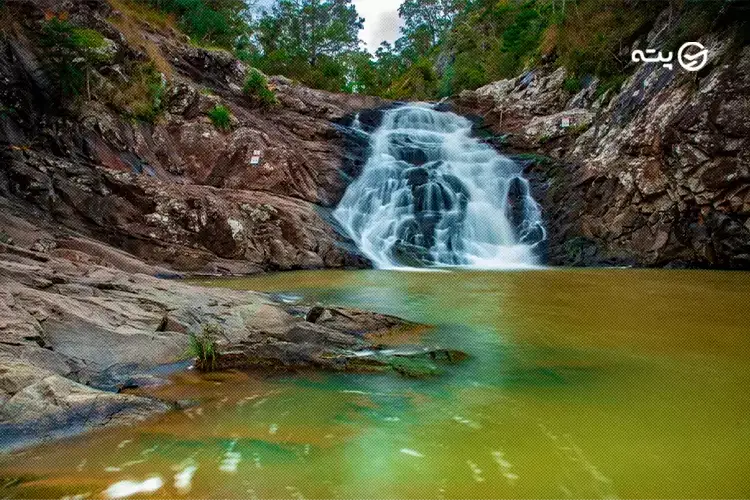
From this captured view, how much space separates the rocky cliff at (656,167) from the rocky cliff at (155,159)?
264 inches

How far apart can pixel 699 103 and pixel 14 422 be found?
14703 millimetres

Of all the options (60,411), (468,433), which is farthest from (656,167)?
(60,411)

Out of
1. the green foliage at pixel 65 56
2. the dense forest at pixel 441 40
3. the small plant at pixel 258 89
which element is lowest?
the green foliage at pixel 65 56

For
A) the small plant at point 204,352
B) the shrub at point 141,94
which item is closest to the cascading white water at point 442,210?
the shrub at point 141,94

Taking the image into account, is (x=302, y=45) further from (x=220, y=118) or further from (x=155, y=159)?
(x=155, y=159)

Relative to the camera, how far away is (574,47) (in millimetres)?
19906

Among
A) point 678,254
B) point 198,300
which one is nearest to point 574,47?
point 678,254

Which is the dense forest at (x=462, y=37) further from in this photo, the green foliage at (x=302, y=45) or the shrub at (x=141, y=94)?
the shrub at (x=141, y=94)

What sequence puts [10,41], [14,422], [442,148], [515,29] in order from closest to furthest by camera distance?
[14,422] < [10,41] < [442,148] < [515,29]

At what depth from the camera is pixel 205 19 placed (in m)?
22.9

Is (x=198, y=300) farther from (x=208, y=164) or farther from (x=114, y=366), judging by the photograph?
(x=208, y=164)

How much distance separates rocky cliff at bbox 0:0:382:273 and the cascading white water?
116 cm

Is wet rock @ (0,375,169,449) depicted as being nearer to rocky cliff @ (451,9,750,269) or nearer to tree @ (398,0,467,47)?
rocky cliff @ (451,9,750,269)

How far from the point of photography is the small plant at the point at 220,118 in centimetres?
1636
